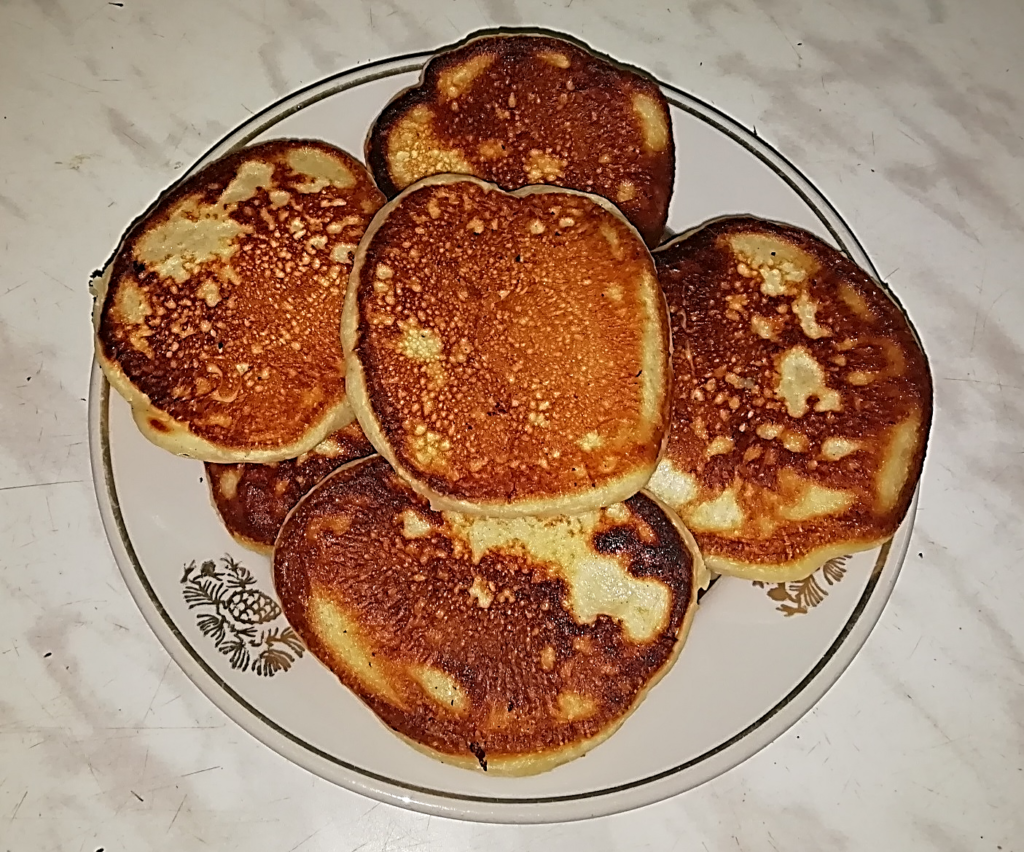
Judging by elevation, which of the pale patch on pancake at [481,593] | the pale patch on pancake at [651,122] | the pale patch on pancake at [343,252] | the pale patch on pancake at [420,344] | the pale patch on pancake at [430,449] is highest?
the pale patch on pancake at [651,122]

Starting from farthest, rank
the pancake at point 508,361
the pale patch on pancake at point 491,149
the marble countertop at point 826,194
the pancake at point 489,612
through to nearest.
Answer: the marble countertop at point 826,194 → the pale patch on pancake at point 491,149 → the pancake at point 489,612 → the pancake at point 508,361

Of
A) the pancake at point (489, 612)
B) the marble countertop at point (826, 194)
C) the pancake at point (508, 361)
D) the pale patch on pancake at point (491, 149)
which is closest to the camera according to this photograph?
the pancake at point (508, 361)

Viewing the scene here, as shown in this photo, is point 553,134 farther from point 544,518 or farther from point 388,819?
point 388,819

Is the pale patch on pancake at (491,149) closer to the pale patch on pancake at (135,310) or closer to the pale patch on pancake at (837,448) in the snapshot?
the pale patch on pancake at (135,310)

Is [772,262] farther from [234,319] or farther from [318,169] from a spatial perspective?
[234,319]

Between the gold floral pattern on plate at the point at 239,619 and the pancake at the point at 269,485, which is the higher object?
the pancake at the point at 269,485

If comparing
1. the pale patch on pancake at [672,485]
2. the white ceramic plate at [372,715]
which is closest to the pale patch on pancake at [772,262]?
the pale patch on pancake at [672,485]

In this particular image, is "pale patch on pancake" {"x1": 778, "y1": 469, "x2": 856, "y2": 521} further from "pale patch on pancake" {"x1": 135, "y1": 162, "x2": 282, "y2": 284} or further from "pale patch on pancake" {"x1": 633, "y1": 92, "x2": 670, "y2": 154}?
"pale patch on pancake" {"x1": 135, "y1": 162, "x2": 282, "y2": 284}
